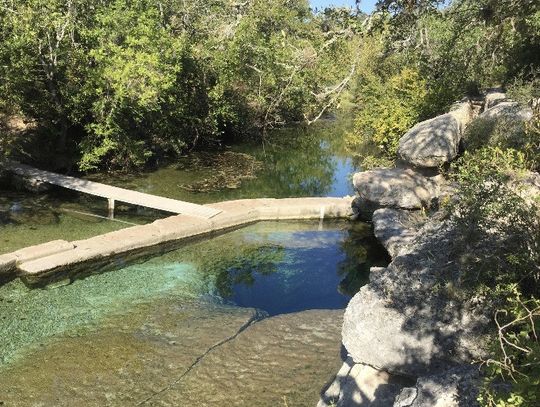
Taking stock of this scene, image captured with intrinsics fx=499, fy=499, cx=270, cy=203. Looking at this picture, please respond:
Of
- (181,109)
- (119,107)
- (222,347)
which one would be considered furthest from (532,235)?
(181,109)

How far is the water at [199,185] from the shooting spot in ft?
32.4

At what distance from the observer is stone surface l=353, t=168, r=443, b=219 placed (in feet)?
32.4

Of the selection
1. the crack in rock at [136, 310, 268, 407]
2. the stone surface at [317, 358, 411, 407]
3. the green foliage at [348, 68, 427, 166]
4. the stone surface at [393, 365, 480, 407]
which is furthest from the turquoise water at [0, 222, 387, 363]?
the green foliage at [348, 68, 427, 166]

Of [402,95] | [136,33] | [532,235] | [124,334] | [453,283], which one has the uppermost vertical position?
[136,33]

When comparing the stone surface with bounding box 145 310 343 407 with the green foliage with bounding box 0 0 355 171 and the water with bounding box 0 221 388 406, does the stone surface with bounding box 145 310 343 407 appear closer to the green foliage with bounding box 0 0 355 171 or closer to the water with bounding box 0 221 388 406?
the water with bounding box 0 221 388 406

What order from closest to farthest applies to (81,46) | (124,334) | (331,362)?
1. (331,362)
2. (124,334)
3. (81,46)

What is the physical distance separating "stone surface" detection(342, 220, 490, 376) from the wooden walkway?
643 centimetres

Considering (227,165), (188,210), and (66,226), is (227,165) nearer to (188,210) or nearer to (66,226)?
(188,210)

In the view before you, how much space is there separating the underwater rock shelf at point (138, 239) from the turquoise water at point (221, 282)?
0.27 meters

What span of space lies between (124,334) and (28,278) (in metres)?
2.33

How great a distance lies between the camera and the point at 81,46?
509 inches

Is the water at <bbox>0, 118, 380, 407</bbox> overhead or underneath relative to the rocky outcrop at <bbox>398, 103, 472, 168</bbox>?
underneath

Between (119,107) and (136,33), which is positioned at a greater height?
(136,33)

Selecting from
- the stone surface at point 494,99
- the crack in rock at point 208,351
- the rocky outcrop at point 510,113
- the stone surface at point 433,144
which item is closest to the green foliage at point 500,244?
the crack in rock at point 208,351
